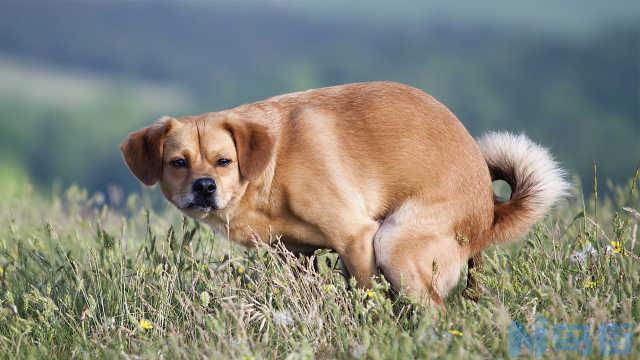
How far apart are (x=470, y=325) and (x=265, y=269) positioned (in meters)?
1.32

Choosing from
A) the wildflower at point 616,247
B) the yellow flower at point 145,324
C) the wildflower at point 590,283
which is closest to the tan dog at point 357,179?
the wildflower at point 616,247

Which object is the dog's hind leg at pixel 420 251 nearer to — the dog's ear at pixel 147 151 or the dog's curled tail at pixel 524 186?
the dog's curled tail at pixel 524 186

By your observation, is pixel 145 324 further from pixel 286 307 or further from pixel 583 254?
pixel 583 254

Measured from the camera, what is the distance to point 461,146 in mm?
4891

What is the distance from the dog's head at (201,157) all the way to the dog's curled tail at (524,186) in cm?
142

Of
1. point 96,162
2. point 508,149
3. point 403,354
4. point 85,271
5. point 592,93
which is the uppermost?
point 508,149

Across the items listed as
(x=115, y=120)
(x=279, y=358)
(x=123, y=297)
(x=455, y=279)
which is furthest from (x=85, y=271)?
(x=115, y=120)

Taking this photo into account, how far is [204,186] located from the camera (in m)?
4.67

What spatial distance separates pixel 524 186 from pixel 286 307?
1.58m

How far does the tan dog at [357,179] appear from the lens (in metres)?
4.68

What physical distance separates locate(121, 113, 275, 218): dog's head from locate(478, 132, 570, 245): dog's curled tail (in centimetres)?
142

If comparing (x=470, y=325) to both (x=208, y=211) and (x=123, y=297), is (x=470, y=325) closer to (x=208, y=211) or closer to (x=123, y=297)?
(x=208, y=211)

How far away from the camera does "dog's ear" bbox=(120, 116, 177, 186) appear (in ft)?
16.0

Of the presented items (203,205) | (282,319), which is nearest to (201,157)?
(203,205)
